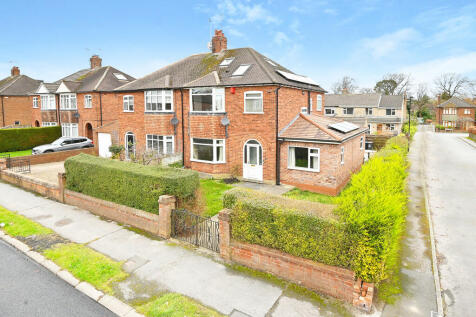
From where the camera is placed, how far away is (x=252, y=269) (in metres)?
7.58

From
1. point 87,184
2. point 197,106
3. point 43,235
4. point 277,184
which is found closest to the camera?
point 43,235

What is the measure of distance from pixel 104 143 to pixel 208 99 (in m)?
11.4

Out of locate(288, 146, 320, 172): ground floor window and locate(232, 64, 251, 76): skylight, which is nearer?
locate(288, 146, 320, 172): ground floor window

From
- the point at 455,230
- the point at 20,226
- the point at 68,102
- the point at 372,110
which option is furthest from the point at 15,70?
the point at 372,110

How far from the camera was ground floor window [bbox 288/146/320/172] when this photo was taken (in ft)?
52.6

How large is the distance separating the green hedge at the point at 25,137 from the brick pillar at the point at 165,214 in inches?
1018

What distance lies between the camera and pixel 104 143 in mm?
25062

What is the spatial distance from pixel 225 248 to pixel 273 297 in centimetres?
196

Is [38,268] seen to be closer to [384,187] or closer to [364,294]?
[364,294]

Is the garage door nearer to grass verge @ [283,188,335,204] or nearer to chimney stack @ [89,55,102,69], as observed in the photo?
chimney stack @ [89,55,102,69]

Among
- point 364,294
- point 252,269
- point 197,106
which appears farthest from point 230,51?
point 364,294

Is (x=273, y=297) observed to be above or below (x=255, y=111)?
below

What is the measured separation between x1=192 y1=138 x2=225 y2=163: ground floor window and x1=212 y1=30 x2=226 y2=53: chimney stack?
7767 millimetres

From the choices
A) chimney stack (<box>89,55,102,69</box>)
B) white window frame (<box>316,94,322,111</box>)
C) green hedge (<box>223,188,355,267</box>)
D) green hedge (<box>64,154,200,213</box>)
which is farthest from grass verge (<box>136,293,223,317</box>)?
chimney stack (<box>89,55,102,69</box>)
